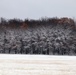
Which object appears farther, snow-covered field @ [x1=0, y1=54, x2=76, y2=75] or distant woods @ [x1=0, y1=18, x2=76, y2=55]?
distant woods @ [x1=0, y1=18, x2=76, y2=55]

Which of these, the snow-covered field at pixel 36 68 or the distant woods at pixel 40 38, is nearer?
the snow-covered field at pixel 36 68

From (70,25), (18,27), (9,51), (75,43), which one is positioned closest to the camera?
(75,43)

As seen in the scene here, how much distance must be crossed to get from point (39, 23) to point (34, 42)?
2342cm

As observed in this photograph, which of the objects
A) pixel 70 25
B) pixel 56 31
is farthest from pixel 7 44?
pixel 70 25

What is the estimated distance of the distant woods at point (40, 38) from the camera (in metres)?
83.1

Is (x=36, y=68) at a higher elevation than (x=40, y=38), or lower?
lower

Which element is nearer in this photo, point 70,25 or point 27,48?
point 27,48

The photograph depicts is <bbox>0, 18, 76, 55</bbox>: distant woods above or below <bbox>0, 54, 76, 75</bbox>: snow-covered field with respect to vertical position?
above

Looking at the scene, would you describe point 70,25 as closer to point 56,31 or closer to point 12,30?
point 56,31

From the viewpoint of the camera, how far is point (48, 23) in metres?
106

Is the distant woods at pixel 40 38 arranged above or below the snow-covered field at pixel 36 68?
above

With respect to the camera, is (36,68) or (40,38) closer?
(36,68)

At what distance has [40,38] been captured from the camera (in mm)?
87375

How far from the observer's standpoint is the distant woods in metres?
83.1
